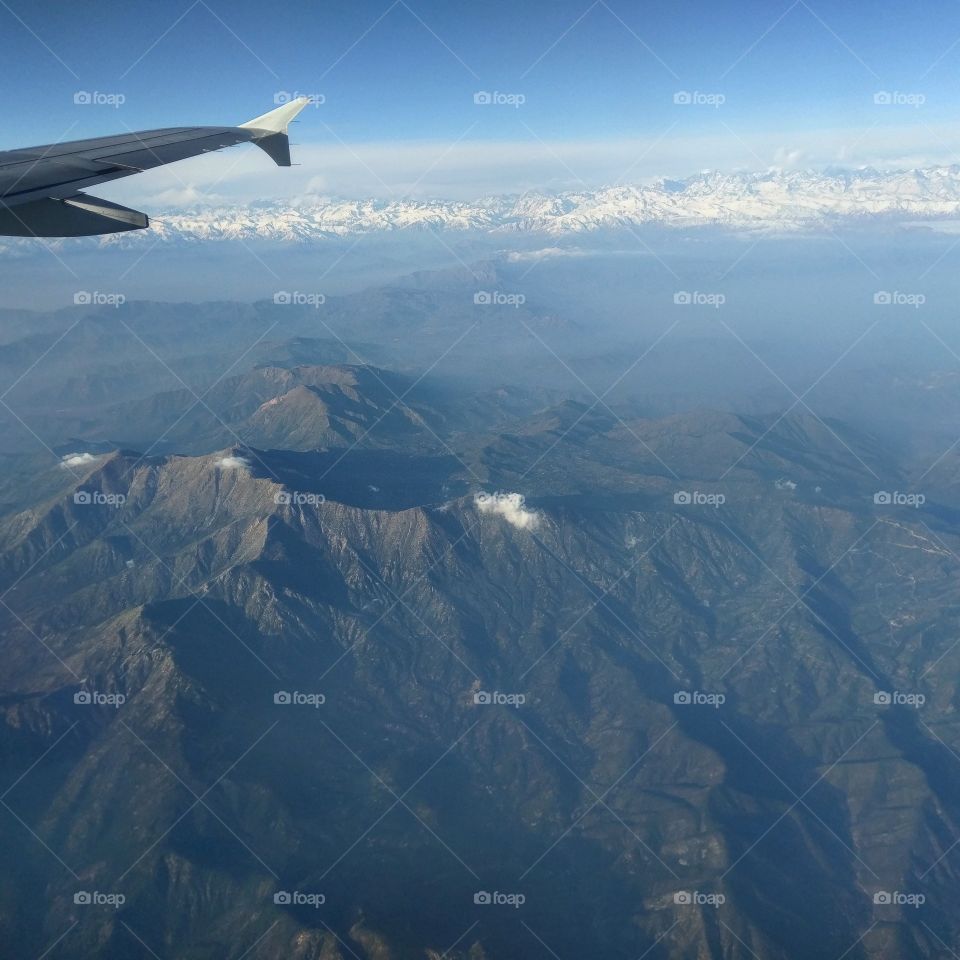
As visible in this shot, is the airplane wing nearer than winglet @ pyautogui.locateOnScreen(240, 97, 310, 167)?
Yes

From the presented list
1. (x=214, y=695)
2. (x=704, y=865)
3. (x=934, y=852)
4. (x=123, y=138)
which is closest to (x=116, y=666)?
(x=214, y=695)

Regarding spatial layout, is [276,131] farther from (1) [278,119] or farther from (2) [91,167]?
(2) [91,167]

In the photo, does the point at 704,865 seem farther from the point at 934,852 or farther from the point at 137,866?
the point at 137,866

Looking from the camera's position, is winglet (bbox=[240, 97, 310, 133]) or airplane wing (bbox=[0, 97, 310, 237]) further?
winglet (bbox=[240, 97, 310, 133])

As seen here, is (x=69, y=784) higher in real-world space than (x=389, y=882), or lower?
higher

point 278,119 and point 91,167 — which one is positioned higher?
point 278,119

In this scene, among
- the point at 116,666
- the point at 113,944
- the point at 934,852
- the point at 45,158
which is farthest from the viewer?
the point at 116,666

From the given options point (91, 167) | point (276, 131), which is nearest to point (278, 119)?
point (276, 131)

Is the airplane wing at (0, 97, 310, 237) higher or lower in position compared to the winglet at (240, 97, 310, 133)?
lower
